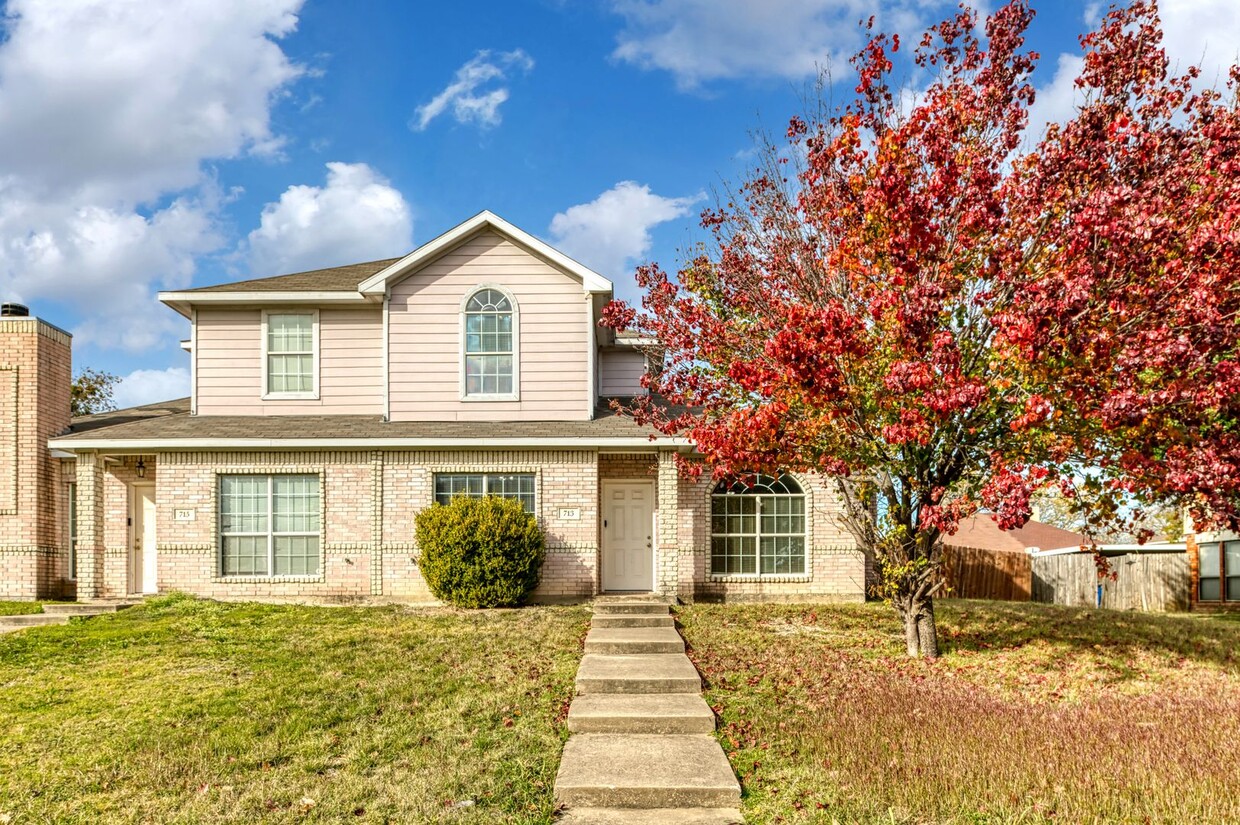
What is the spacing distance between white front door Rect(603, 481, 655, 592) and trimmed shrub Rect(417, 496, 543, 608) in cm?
210

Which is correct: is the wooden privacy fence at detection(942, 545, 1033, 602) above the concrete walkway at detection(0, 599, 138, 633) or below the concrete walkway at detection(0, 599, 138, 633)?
below

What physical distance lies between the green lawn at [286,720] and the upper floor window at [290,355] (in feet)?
17.0

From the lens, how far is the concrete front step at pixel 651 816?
621cm

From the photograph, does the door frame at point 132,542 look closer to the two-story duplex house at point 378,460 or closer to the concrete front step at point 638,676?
the two-story duplex house at point 378,460

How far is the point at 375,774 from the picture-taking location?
687 centimetres

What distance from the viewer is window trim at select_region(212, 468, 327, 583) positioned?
50.4 feet

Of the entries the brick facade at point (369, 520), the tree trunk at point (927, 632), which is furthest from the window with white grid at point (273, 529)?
the tree trunk at point (927, 632)

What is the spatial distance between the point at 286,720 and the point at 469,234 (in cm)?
1000

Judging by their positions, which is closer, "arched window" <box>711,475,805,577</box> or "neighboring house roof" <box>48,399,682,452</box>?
"neighboring house roof" <box>48,399,682,452</box>

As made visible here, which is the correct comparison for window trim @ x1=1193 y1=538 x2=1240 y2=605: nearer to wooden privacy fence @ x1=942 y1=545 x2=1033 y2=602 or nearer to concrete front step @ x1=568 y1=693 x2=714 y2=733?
wooden privacy fence @ x1=942 y1=545 x2=1033 y2=602

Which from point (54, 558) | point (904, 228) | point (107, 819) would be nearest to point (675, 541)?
point (904, 228)

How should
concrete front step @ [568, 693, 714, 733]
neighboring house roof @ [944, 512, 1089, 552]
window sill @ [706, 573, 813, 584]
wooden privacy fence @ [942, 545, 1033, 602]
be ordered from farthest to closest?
neighboring house roof @ [944, 512, 1089, 552]
wooden privacy fence @ [942, 545, 1033, 602]
window sill @ [706, 573, 813, 584]
concrete front step @ [568, 693, 714, 733]

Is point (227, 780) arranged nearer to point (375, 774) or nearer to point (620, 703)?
point (375, 774)

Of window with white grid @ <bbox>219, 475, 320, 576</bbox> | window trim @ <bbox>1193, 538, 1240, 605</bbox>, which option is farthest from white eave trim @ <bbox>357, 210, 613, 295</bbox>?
window trim @ <bbox>1193, 538, 1240, 605</bbox>
